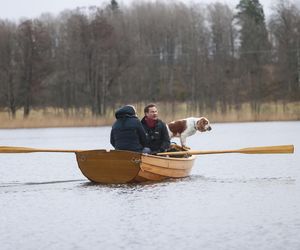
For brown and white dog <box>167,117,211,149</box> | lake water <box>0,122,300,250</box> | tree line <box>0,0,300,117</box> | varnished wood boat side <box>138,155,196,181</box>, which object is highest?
tree line <box>0,0,300,117</box>

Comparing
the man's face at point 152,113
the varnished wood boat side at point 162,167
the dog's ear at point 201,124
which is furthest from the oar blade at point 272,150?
the dog's ear at point 201,124

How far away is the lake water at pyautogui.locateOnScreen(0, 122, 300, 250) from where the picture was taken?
9906 mm

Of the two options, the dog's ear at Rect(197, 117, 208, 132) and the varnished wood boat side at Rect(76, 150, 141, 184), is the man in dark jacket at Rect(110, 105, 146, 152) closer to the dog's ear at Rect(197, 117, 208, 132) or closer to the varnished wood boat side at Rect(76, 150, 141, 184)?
the varnished wood boat side at Rect(76, 150, 141, 184)

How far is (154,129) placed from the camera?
53.7 ft

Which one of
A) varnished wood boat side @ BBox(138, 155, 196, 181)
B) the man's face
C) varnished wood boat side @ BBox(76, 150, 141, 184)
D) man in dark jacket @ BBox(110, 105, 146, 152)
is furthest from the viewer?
the man's face

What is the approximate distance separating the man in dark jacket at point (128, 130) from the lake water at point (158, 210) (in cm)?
85

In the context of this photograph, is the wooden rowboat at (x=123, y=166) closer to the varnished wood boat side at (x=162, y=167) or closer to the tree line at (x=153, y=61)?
the varnished wood boat side at (x=162, y=167)

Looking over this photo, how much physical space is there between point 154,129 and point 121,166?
59.1 inches

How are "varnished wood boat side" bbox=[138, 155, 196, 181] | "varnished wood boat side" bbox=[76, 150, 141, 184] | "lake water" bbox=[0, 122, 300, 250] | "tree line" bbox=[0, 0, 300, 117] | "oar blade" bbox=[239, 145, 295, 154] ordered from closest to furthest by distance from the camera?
1. "lake water" bbox=[0, 122, 300, 250]
2. "varnished wood boat side" bbox=[76, 150, 141, 184]
3. "varnished wood boat side" bbox=[138, 155, 196, 181]
4. "oar blade" bbox=[239, 145, 295, 154]
5. "tree line" bbox=[0, 0, 300, 117]

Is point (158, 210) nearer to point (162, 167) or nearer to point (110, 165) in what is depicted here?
point (110, 165)

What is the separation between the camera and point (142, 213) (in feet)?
39.5

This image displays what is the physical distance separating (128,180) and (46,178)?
301cm

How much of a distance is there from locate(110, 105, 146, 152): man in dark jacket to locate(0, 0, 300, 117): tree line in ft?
110

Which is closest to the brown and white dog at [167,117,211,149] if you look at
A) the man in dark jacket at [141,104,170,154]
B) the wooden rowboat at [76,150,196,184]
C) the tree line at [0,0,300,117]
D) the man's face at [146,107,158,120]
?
the man in dark jacket at [141,104,170,154]
